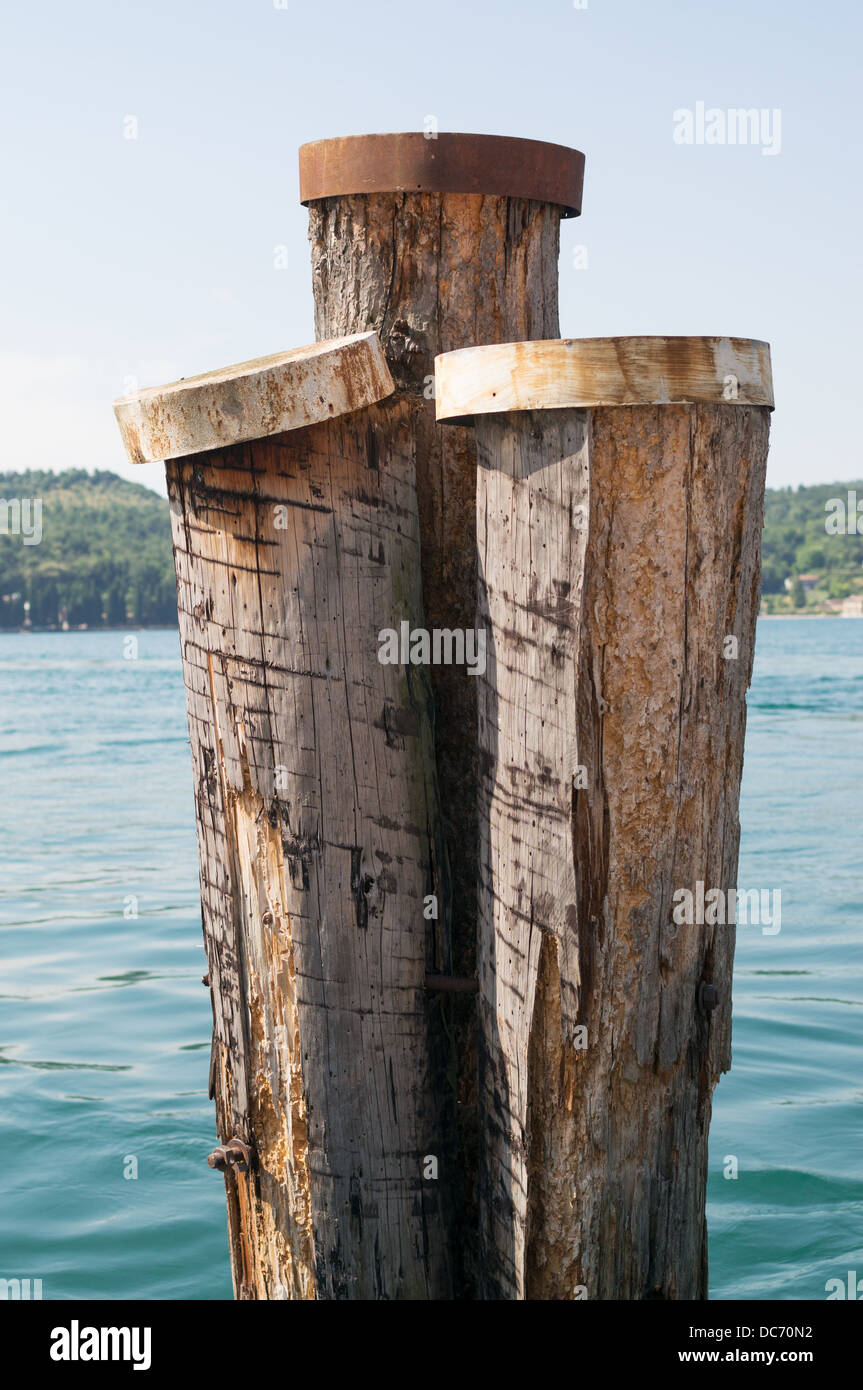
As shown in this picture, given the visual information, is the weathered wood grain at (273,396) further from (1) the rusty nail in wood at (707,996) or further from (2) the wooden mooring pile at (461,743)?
(1) the rusty nail in wood at (707,996)

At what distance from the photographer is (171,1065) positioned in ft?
23.0

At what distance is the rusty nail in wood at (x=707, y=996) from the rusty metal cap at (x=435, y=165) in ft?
5.49

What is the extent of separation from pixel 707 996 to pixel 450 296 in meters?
→ 1.52

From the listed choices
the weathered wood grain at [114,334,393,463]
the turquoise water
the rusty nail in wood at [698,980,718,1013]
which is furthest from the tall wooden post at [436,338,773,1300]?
the turquoise water

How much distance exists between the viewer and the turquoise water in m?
5.03

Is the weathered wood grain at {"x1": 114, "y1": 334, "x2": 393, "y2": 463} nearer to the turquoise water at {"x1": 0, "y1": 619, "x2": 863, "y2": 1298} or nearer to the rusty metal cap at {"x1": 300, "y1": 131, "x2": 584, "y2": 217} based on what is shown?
the rusty metal cap at {"x1": 300, "y1": 131, "x2": 584, "y2": 217}

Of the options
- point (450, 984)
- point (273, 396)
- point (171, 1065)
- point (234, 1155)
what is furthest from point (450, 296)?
point (171, 1065)

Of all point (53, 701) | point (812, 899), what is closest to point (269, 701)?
point (812, 899)

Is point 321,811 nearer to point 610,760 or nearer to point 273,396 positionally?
point 610,760

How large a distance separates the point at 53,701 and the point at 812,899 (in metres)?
31.5

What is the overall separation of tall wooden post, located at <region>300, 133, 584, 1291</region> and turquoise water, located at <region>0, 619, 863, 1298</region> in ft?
9.25

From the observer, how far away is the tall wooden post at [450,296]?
8.82 feet

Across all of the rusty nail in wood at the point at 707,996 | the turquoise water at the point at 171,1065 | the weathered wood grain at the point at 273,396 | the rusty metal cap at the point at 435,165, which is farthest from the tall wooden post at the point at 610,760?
the turquoise water at the point at 171,1065
